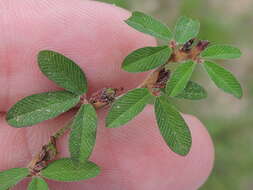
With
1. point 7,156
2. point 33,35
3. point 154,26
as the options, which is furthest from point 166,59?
point 7,156

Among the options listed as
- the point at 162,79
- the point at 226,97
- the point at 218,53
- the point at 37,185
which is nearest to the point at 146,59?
the point at 162,79

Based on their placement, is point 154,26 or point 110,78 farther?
point 110,78

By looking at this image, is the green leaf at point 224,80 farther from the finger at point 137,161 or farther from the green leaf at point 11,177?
the green leaf at point 11,177

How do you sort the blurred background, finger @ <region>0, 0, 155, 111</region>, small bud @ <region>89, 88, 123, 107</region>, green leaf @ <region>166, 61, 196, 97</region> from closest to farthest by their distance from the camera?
green leaf @ <region>166, 61, 196, 97</region>
small bud @ <region>89, 88, 123, 107</region>
finger @ <region>0, 0, 155, 111</region>
the blurred background

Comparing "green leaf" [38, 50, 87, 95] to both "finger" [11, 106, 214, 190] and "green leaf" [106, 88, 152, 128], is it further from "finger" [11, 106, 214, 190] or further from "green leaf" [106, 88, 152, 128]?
"finger" [11, 106, 214, 190]

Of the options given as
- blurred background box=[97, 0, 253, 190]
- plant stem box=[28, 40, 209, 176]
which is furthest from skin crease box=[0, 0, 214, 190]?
blurred background box=[97, 0, 253, 190]

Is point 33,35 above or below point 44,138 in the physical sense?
above

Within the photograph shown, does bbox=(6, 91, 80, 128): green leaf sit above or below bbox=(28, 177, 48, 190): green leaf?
above

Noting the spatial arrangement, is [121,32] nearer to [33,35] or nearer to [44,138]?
[33,35]
